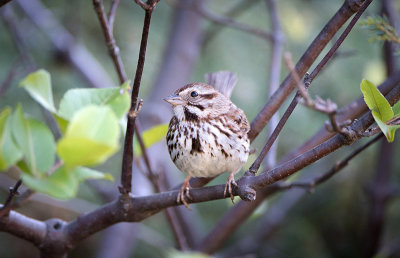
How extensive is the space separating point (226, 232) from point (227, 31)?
7.23ft

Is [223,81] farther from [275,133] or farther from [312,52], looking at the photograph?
[275,133]

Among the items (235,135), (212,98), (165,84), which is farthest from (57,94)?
(235,135)

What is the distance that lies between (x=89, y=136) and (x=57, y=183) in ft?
Result: 0.46

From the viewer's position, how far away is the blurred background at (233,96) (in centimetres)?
364

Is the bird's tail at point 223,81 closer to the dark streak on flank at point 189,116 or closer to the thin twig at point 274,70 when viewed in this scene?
the thin twig at point 274,70

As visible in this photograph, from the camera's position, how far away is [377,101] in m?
1.33

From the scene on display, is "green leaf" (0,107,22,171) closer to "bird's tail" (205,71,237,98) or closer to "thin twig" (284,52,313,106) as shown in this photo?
"thin twig" (284,52,313,106)

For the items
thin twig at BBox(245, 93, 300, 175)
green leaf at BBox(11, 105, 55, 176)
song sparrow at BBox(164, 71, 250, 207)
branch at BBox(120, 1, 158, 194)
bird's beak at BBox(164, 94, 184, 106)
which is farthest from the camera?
bird's beak at BBox(164, 94, 184, 106)

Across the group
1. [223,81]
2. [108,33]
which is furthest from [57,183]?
[223,81]

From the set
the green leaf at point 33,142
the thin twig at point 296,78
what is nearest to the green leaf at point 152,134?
the green leaf at point 33,142

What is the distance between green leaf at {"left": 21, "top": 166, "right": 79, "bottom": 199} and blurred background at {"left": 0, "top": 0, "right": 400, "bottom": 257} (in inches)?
89.0

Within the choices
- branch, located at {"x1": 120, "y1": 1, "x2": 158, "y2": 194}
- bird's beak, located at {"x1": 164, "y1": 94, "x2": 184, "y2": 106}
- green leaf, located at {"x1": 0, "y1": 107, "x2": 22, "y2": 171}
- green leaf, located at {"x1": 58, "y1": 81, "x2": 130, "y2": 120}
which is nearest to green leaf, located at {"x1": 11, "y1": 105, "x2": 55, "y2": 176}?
green leaf, located at {"x1": 0, "y1": 107, "x2": 22, "y2": 171}

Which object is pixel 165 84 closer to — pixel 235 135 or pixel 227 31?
pixel 227 31

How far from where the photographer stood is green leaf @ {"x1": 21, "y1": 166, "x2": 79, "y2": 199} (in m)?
1.07
